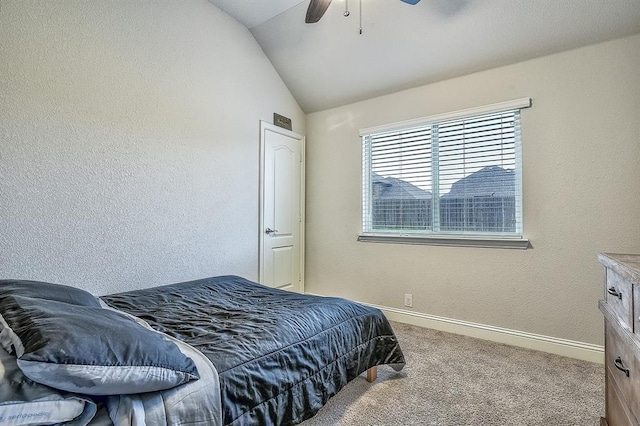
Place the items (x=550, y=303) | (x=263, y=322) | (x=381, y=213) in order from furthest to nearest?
(x=381, y=213), (x=550, y=303), (x=263, y=322)

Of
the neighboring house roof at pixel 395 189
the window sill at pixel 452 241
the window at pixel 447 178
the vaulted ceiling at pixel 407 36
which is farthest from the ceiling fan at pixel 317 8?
the window sill at pixel 452 241

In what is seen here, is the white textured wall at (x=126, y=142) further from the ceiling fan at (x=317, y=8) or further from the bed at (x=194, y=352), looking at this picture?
the ceiling fan at (x=317, y=8)

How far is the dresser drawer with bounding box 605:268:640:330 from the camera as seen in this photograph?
1.04 m

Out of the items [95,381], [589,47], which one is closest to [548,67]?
[589,47]

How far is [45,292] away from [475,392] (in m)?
2.39

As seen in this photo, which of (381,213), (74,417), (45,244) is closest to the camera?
(74,417)

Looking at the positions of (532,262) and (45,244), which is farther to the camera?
(532,262)

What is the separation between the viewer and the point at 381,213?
371 cm

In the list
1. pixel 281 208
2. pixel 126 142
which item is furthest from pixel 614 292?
pixel 281 208

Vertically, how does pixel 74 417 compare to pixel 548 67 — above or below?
below

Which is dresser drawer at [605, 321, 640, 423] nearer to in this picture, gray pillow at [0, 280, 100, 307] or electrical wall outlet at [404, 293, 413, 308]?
electrical wall outlet at [404, 293, 413, 308]

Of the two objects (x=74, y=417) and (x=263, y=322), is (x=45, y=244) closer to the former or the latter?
(x=263, y=322)

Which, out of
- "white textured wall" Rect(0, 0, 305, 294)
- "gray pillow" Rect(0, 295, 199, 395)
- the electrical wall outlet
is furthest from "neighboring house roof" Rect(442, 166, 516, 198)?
"gray pillow" Rect(0, 295, 199, 395)

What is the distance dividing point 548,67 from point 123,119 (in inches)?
135
